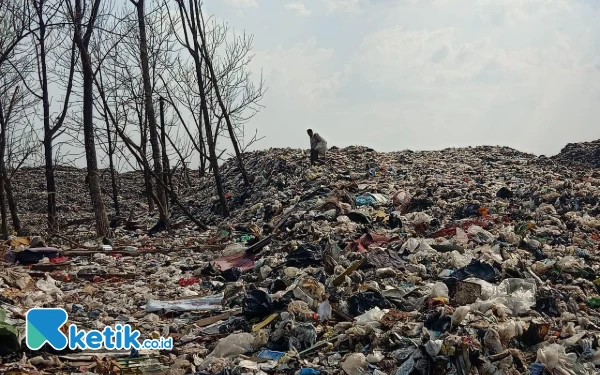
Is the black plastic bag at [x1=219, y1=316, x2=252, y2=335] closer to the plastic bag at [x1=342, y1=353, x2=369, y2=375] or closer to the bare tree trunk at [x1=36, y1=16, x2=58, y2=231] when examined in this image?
the plastic bag at [x1=342, y1=353, x2=369, y2=375]

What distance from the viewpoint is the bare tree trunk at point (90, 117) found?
1066cm

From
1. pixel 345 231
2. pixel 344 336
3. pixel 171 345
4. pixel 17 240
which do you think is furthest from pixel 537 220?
pixel 17 240

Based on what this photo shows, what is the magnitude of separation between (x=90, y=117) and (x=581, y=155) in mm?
13130

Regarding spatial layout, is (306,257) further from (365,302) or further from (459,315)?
(459,315)

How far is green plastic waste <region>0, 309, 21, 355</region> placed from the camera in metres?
3.89

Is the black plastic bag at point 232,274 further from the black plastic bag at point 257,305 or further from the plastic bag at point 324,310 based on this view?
the plastic bag at point 324,310

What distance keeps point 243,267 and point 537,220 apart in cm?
399

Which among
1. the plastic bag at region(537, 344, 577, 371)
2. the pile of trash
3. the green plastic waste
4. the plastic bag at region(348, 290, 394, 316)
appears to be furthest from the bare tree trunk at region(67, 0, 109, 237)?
the plastic bag at region(537, 344, 577, 371)

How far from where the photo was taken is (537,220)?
7.68 metres

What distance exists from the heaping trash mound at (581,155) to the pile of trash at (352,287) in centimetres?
538

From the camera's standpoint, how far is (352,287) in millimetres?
5055

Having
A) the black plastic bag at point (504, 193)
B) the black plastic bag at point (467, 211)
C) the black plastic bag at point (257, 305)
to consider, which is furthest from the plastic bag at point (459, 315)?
the black plastic bag at point (504, 193)

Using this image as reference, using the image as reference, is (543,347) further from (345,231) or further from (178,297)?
(345,231)

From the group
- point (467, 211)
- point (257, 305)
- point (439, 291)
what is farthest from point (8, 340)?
point (467, 211)
